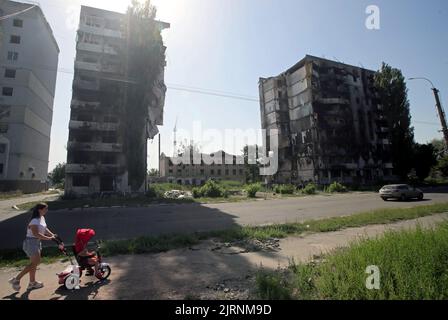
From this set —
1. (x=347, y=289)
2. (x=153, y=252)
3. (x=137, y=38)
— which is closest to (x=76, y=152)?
(x=137, y=38)

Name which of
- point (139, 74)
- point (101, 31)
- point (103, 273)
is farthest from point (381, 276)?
point (101, 31)

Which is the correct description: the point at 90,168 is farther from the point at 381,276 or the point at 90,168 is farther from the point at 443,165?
the point at 443,165

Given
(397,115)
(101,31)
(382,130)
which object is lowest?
(382,130)

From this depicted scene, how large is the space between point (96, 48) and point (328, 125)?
3864cm

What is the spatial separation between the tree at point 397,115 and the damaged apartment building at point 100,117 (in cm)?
4111

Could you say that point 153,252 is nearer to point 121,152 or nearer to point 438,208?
point 438,208

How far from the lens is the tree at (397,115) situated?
46938 millimetres

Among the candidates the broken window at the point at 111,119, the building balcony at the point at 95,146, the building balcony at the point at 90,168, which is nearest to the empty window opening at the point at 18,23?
the broken window at the point at 111,119

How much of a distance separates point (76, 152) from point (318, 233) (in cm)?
3248

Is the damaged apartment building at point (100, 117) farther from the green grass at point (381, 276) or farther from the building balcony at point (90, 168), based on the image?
the green grass at point (381, 276)

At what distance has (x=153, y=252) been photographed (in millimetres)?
7047

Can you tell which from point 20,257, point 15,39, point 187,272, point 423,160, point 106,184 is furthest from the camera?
point 423,160

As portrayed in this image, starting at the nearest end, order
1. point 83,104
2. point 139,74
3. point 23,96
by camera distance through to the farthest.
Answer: point 83,104
point 139,74
point 23,96

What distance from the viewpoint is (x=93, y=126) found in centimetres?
3366
